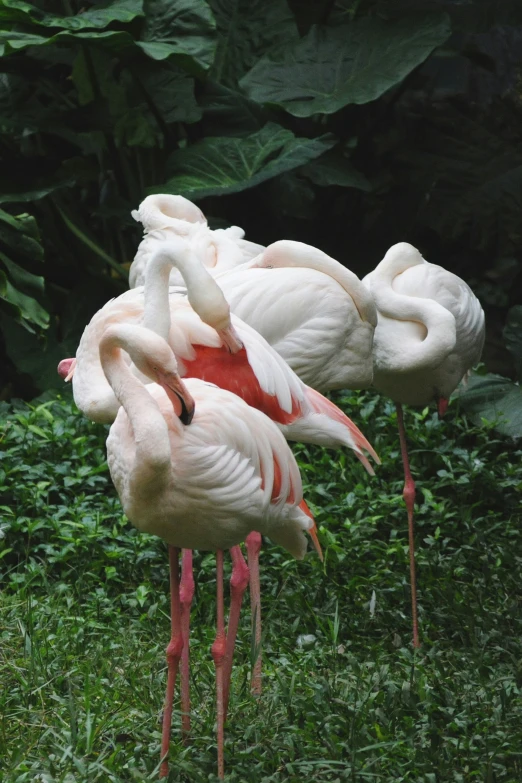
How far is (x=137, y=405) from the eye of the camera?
2.53 m

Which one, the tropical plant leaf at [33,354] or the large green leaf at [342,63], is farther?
the large green leaf at [342,63]

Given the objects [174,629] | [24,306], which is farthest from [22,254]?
[174,629]

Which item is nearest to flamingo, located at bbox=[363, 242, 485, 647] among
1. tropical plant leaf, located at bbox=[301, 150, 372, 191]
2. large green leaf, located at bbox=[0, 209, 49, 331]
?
large green leaf, located at bbox=[0, 209, 49, 331]

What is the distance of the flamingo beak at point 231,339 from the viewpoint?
9.84 ft

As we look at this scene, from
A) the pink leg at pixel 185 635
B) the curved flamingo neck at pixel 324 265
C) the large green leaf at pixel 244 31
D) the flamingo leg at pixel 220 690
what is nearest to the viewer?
the flamingo leg at pixel 220 690

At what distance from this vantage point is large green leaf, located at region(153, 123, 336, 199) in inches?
222

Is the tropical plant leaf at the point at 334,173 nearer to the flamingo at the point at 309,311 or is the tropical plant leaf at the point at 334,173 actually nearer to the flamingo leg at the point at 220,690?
the flamingo at the point at 309,311

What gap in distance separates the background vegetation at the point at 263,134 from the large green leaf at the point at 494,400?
134 cm

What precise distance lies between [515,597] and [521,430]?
1.19 metres

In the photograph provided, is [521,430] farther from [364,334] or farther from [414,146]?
[414,146]

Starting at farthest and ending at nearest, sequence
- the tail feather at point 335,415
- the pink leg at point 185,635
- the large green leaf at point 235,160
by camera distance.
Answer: the large green leaf at point 235,160, the tail feather at point 335,415, the pink leg at point 185,635

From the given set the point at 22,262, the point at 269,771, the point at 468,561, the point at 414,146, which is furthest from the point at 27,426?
the point at 414,146

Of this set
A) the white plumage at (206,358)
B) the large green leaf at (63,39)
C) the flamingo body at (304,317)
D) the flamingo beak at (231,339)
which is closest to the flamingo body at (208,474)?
the flamingo beak at (231,339)

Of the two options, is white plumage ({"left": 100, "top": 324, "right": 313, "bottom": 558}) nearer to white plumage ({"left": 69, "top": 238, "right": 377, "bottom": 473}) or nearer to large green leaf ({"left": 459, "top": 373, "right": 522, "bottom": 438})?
white plumage ({"left": 69, "top": 238, "right": 377, "bottom": 473})
